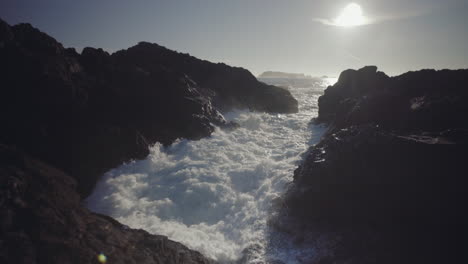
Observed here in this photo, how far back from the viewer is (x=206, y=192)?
11.1 m

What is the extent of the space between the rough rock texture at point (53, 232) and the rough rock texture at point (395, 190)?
443cm

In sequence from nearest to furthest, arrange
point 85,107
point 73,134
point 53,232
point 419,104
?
point 53,232
point 419,104
point 73,134
point 85,107

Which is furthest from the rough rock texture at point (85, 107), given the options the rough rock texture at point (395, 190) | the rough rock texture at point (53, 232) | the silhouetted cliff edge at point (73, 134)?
the rough rock texture at point (395, 190)

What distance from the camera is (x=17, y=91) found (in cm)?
1092

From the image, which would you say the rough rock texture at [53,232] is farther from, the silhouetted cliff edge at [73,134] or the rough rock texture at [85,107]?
the rough rock texture at [85,107]

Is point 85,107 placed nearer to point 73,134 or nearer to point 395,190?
point 73,134

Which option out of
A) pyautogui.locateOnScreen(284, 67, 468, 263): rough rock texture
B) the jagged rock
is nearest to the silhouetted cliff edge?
pyautogui.locateOnScreen(284, 67, 468, 263): rough rock texture

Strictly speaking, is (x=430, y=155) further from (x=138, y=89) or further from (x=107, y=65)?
(x=107, y=65)

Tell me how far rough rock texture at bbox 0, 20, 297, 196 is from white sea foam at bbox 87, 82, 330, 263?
1155mm

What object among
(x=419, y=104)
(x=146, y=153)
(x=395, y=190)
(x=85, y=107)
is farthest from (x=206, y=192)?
(x=419, y=104)

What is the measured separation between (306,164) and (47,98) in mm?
12401

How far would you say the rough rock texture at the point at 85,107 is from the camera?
10703 millimetres

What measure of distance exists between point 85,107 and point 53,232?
899 centimetres

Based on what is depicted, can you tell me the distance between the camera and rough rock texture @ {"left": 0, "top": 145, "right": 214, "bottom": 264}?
16.9ft
